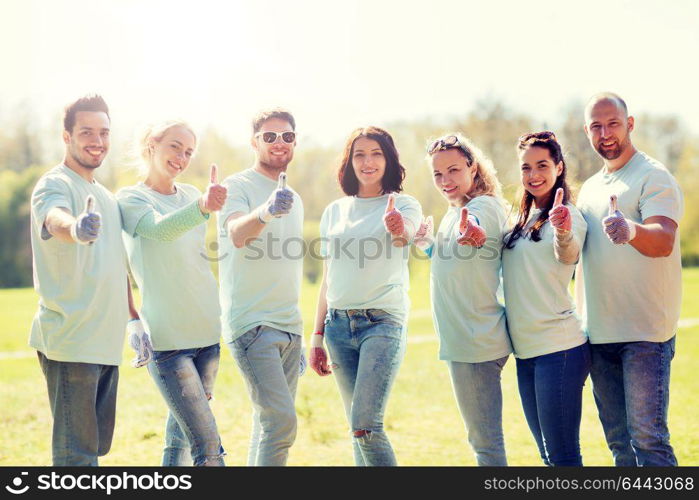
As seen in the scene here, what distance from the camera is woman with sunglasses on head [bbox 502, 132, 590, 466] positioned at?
4.39m

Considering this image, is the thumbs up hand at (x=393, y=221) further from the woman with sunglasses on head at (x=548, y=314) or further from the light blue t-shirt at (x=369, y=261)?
the woman with sunglasses on head at (x=548, y=314)

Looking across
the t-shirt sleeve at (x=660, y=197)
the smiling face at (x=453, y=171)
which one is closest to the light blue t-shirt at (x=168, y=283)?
the smiling face at (x=453, y=171)

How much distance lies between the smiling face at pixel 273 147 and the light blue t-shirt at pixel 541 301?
1.45 m

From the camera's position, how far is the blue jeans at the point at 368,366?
4454mm

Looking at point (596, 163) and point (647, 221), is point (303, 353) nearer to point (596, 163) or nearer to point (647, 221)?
point (647, 221)

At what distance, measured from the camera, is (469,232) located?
14.2ft

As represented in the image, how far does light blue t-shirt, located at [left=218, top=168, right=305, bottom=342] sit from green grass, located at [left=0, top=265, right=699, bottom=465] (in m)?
3.34

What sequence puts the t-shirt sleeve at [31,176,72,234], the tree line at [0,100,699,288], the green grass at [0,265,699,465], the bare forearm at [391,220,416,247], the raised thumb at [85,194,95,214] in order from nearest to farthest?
the raised thumb at [85,194,95,214], the t-shirt sleeve at [31,176,72,234], the bare forearm at [391,220,416,247], the green grass at [0,265,699,465], the tree line at [0,100,699,288]

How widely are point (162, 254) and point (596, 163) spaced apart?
2470 centimetres

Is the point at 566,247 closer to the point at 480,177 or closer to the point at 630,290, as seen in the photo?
the point at 630,290

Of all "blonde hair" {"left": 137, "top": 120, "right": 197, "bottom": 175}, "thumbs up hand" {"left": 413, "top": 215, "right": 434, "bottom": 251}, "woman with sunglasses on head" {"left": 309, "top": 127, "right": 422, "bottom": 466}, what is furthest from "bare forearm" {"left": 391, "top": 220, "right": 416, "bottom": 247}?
→ "blonde hair" {"left": 137, "top": 120, "right": 197, "bottom": 175}

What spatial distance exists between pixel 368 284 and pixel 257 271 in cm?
64

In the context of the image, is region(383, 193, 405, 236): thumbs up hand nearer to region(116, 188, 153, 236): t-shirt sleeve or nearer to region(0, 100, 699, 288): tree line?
region(116, 188, 153, 236): t-shirt sleeve
